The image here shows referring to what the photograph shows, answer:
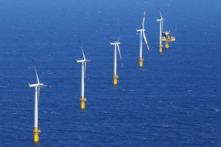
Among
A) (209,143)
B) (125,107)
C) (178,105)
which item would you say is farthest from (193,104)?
(209,143)

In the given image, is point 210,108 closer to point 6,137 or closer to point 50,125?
point 50,125

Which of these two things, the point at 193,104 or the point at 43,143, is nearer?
the point at 43,143

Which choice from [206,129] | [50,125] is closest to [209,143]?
[206,129]

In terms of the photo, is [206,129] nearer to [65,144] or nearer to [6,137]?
[65,144]

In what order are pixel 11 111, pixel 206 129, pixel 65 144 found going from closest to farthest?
pixel 65 144 < pixel 206 129 < pixel 11 111

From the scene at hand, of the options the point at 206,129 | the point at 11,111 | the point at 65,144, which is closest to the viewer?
the point at 65,144

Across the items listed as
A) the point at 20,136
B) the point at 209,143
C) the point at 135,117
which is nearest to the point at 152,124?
the point at 135,117

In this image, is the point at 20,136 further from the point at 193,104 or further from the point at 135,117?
the point at 193,104

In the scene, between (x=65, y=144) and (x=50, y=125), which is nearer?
(x=65, y=144)
